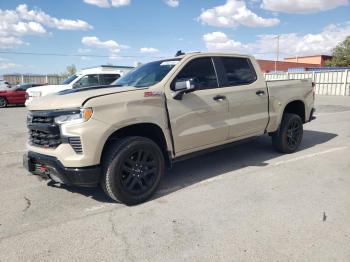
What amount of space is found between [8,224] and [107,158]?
1261 mm

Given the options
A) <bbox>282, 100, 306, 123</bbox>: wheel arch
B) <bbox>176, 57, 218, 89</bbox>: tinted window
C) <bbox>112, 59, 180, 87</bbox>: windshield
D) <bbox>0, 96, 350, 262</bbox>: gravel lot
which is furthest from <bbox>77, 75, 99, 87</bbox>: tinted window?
<bbox>176, 57, 218, 89</bbox>: tinted window

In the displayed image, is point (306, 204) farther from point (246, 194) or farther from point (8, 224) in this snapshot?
point (8, 224)

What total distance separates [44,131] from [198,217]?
2.05 metres

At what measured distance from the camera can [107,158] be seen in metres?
3.69

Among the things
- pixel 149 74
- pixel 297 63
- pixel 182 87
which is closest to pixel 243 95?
pixel 182 87

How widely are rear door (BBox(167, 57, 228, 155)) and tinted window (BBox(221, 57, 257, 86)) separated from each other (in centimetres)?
32

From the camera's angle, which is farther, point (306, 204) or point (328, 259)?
point (306, 204)

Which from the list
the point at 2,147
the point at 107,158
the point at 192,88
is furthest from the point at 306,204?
the point at 2,147

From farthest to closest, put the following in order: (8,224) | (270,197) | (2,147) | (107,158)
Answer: (2,147) < (270,197) < (107,158) < (8,224)

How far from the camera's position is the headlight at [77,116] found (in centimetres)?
346

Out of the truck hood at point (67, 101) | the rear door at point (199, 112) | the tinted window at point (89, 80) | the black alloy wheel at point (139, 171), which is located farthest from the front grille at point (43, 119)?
the tinted window at point (89, 80)

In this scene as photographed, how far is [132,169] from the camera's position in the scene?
12.7 feet

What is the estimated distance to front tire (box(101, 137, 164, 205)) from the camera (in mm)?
3670

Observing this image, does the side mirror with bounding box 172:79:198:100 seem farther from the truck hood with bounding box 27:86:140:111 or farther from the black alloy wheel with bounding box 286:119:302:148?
the black alloy wheel with bounding box 286:119:302:148
